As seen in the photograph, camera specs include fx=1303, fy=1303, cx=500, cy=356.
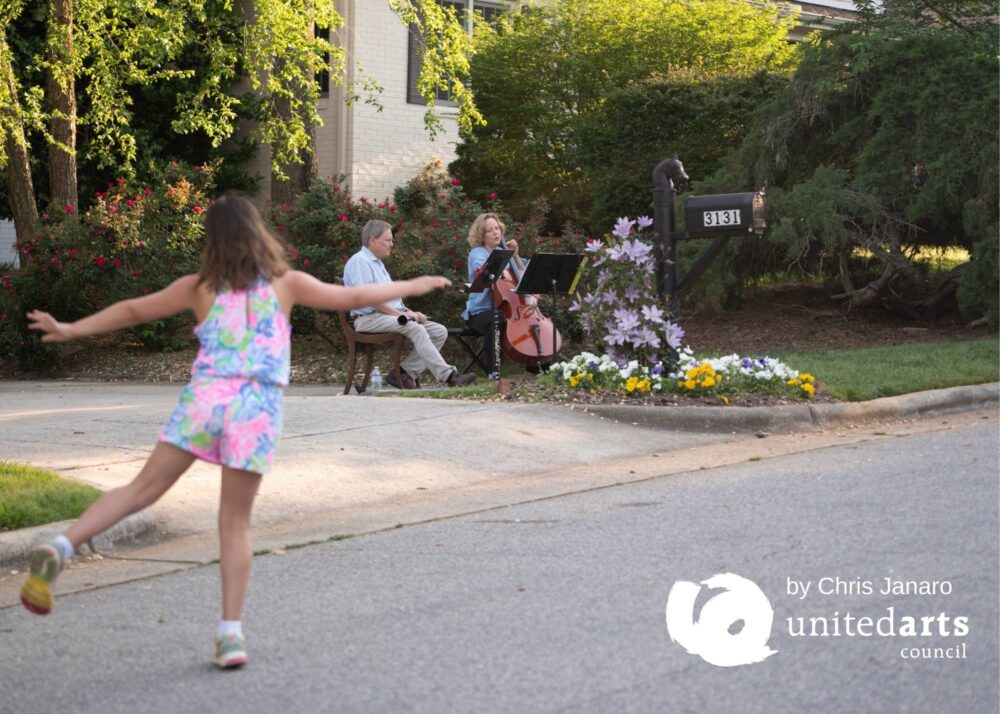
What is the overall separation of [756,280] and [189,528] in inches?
516

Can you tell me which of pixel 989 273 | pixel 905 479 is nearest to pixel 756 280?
pixel 989 273

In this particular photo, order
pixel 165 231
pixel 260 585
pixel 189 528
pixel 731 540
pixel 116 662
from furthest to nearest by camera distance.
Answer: pixel 165 231
pixel 189 528
pixel 731 540
pixel 260 585
pixel 116 662

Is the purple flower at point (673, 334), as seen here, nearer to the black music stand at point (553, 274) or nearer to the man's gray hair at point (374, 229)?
the black music stand at point (553, 274)

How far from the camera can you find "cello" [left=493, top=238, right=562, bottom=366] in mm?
12867

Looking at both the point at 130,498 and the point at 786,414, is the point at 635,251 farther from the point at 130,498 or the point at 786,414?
the point at 130,498

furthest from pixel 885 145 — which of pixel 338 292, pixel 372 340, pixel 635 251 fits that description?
pixel 338 292

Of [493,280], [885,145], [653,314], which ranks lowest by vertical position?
[653,314]

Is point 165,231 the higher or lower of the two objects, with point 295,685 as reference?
higher

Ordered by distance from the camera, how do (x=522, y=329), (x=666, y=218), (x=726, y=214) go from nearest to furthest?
(x=726, y=214) < (x=666, y=218) < (x=522, y=329)

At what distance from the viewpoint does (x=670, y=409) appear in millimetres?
10219

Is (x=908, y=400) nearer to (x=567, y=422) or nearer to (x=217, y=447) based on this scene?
(x=567, y=422)

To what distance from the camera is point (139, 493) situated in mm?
4637

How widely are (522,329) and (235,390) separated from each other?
847 centimetres

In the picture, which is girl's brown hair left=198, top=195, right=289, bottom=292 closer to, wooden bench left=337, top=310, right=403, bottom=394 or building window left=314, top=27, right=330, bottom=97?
wooden bench left=337, top=310, right=403, bottom=394
